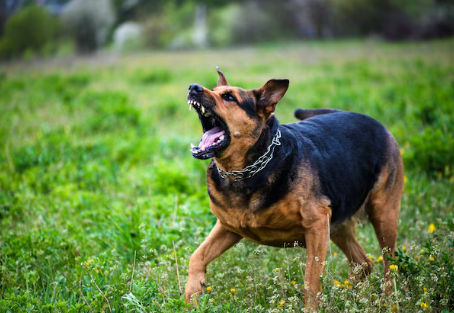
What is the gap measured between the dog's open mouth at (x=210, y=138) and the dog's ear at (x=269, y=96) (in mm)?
368

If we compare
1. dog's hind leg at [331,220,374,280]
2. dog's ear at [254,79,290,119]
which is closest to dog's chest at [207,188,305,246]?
dog's ear at [254,79,290,119]

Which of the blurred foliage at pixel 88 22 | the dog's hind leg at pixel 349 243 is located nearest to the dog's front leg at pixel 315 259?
the dog's hind leg at pixel 349 243

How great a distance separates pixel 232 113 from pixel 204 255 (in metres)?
1.23

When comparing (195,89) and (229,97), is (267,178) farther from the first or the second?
(195,89)

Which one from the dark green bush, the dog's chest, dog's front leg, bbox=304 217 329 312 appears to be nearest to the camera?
dog's front leg, bbox=304 217 329 312

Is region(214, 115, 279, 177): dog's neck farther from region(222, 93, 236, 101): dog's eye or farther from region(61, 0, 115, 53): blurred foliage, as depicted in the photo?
region(61, 0, 115, 53): blurred foliage

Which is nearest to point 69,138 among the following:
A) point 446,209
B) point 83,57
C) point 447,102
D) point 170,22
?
point 446,209

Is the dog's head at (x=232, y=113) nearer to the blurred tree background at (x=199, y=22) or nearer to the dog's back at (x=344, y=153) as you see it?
the dog's back at (x=344, y=153)

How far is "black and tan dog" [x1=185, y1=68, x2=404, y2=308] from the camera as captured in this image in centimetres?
371

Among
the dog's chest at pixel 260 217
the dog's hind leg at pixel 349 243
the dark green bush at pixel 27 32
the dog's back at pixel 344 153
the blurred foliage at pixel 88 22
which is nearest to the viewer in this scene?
the dog's chest at pixel 260 217

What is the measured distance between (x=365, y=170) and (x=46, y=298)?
304 cm

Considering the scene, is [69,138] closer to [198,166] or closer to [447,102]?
[198,166]

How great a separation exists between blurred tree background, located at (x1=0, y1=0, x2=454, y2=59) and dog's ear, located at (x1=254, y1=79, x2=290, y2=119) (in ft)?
55.6

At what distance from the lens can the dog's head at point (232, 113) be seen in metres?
3.66
